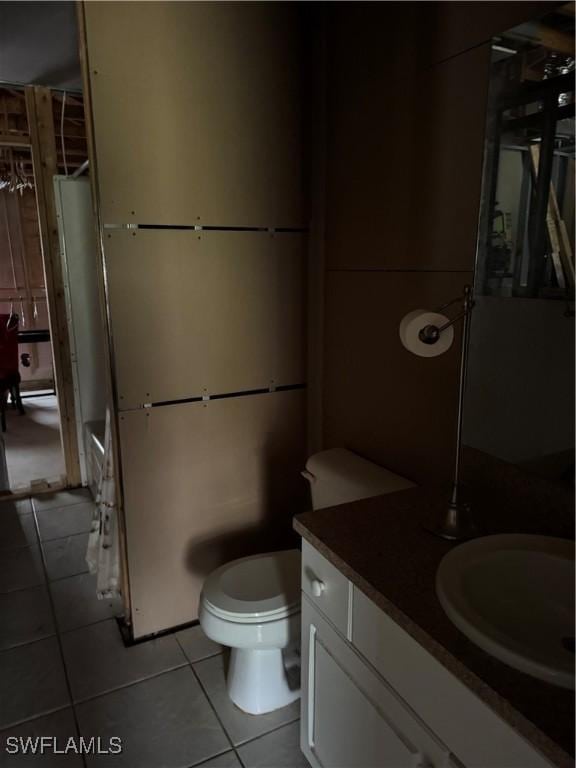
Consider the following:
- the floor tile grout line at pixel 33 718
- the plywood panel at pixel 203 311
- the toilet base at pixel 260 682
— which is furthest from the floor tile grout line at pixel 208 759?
the plywood panel at pixel 203 311

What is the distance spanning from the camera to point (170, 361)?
2.03 meters

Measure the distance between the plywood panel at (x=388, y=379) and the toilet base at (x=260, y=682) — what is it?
79 cm

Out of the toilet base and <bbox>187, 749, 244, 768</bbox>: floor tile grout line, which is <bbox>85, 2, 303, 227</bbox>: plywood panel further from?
<bbox>187, 749, 244, 768</bbox>: floor tile grout line

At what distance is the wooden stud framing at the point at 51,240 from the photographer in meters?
3.14

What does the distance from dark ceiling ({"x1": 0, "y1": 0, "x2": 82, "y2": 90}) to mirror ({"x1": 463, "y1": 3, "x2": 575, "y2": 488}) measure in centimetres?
203

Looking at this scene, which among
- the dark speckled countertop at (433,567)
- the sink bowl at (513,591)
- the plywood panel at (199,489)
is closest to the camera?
the dark speckled countertop at (433,567)

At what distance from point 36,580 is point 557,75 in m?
2.85

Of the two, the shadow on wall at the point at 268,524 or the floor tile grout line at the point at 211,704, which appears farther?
the shadow on wall at the point at 268,524

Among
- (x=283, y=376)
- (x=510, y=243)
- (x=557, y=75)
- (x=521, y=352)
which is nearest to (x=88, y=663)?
(x=283, y=376)

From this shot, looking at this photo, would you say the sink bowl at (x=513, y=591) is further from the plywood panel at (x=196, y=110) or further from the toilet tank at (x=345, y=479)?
the plywood panel at (x=196, y=110)

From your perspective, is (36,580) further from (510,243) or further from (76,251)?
(510,243)

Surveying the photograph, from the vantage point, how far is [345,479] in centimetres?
183

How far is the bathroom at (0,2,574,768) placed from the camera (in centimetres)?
116

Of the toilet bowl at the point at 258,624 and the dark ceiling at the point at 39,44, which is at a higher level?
the dark ceiling at the point at 39,44
